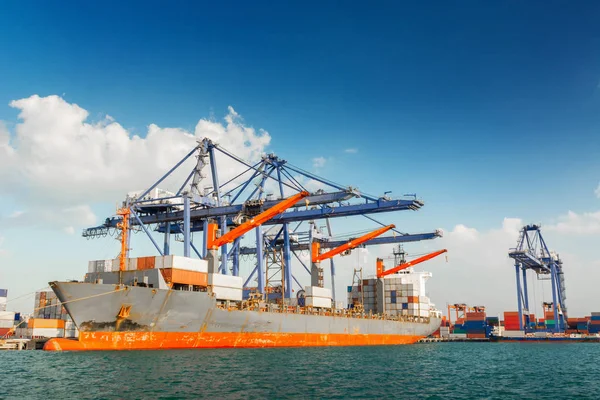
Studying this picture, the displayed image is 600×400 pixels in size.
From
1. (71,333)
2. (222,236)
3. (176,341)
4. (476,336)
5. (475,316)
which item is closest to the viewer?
(176,341)

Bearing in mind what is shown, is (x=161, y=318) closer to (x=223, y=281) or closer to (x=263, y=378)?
(x=223, y=281)

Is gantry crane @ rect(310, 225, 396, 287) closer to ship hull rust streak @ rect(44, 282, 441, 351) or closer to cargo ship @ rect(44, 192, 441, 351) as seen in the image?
cargo ship @ rect(44, 192, 441, 351)

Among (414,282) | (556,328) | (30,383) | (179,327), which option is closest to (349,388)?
(30,383)

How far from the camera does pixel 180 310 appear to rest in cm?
3219

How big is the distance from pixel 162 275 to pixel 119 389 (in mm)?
15288

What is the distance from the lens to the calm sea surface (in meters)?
18.3

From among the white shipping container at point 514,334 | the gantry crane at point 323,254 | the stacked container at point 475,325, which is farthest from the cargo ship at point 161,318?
the stacked container at point 475,325

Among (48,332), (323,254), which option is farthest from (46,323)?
(323,254)

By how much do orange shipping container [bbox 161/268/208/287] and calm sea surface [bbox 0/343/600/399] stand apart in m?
4.80

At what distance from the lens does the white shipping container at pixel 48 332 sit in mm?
42969

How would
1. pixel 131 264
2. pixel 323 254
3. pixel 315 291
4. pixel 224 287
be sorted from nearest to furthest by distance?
pixel 131 264, pixel 224 287, pixel 315 291, pixel 323 254

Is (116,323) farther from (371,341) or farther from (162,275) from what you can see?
(371,341)

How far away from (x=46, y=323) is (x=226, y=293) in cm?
1806

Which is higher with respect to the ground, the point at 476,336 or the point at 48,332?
the point at 48,332
